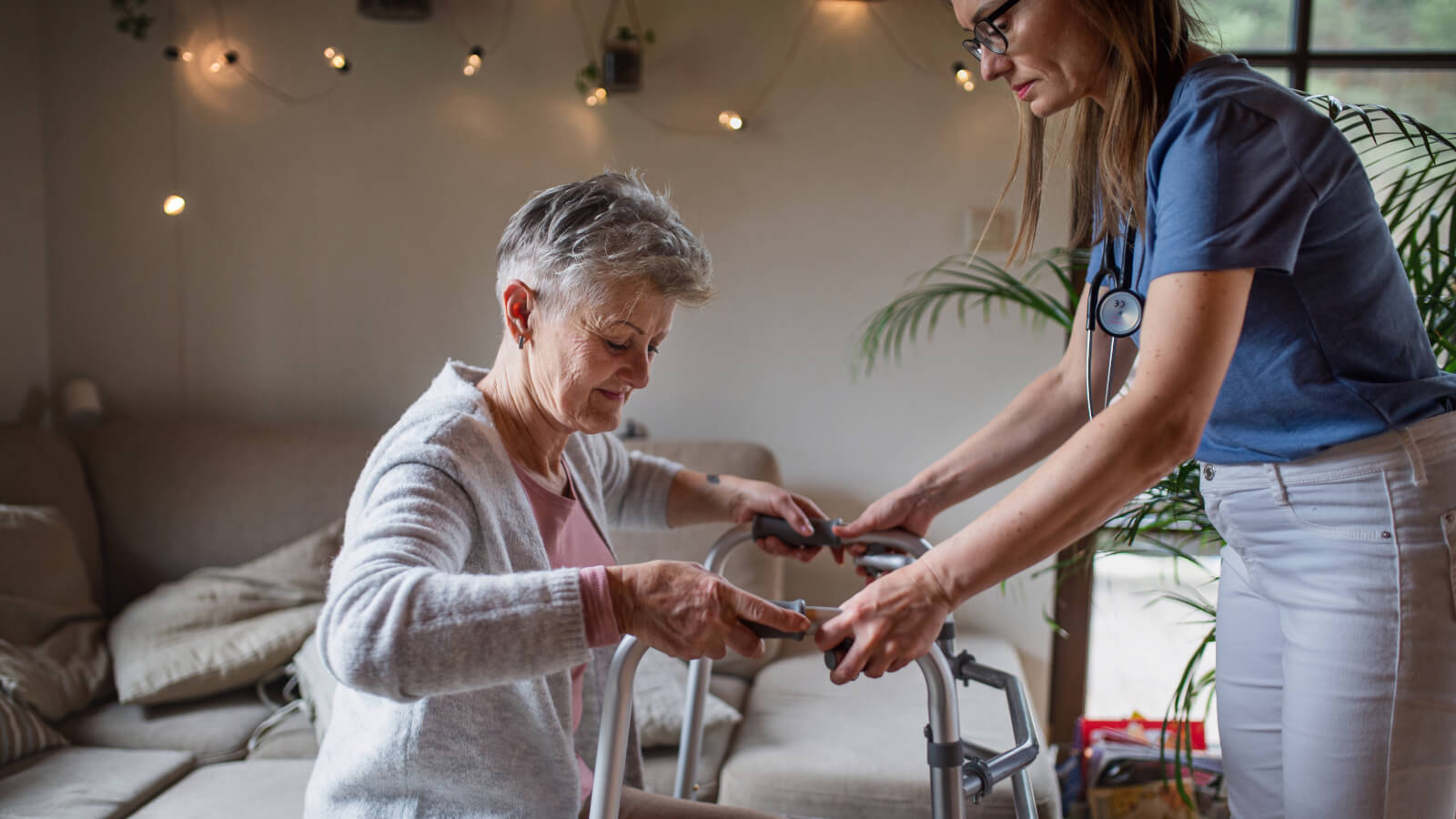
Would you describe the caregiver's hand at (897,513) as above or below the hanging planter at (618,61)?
below

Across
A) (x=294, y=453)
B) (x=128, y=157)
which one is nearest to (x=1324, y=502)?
(x=294, y=453)

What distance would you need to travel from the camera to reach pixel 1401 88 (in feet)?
8.96

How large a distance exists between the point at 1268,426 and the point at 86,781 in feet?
6.88

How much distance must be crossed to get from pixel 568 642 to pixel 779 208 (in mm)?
2106

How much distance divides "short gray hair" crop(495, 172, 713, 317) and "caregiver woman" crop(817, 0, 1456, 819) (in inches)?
17.2

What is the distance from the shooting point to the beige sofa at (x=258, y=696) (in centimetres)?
193

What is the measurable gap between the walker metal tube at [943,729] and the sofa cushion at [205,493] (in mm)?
1938

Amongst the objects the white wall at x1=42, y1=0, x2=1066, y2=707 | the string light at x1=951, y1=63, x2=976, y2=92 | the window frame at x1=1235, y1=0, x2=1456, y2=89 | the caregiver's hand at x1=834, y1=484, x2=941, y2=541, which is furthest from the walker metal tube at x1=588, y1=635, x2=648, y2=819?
the window frame at x1=1235, y1=0, x2=1456, y2=89

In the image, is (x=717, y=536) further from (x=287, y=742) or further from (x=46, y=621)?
(x=46, y=621)

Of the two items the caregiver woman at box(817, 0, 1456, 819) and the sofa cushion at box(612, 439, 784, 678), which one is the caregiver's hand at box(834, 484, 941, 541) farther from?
the sofa cushion at box(612, 439, 784, 678)

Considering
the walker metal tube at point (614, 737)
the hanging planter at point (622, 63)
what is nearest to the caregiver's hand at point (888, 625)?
the walker metal tube at point (614, 737)

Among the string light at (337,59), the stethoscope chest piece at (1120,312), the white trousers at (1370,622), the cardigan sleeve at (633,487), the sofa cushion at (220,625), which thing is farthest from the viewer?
the string light at (337,59)

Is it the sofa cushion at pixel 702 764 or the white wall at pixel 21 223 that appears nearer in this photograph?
the sofa cushion at pixel 702 764

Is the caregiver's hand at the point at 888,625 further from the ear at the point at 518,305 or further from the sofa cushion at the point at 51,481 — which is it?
the sofa cushion at the point at 51,481
